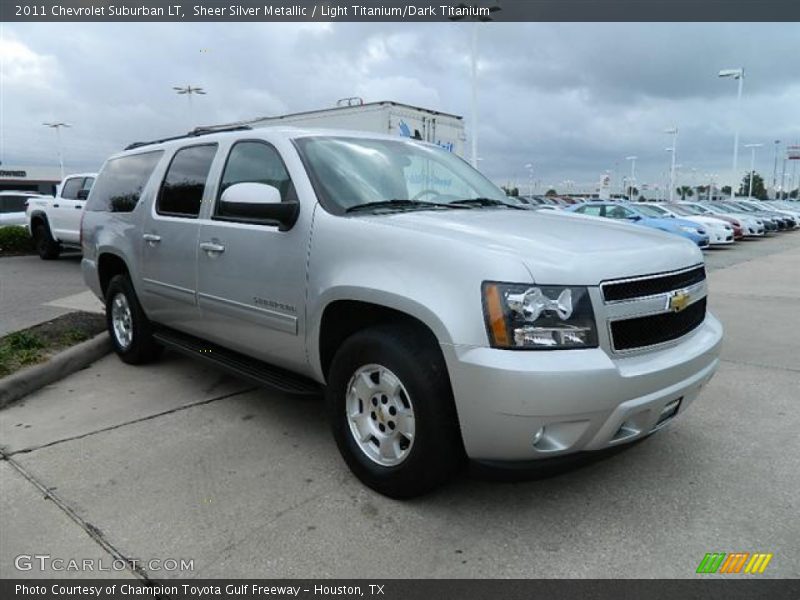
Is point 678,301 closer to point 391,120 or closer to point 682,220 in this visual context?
point 391,120

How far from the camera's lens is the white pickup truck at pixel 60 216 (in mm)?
12828

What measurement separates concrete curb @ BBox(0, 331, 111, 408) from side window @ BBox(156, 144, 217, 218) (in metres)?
1.63

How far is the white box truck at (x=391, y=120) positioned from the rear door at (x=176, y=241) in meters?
6.84

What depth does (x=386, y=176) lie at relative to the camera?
385 centimetres

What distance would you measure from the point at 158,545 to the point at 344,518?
0.84 m

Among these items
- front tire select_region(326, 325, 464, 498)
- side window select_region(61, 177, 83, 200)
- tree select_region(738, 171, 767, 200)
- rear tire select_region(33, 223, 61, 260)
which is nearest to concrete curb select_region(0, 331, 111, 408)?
front tire select_region(326, 325, 464, 498)

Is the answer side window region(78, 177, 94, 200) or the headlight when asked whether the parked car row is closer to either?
side window region(78, 177, 94, 200)

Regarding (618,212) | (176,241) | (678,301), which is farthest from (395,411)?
(618,212)

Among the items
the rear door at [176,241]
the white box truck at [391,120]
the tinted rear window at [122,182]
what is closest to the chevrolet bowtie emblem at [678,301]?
the rear door at [176,241]

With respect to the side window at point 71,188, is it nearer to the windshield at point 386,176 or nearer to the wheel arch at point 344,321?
the windshield at point 386,176

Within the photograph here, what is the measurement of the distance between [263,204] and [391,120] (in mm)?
8587

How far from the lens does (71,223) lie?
1280cm

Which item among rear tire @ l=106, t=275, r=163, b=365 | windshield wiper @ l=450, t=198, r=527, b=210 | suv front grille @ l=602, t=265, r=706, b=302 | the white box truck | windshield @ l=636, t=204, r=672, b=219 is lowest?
rear tire @ l=106, t=275, r=163, b=365

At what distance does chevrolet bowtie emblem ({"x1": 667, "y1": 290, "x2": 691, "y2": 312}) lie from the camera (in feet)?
9.61
